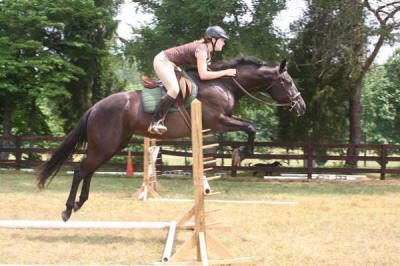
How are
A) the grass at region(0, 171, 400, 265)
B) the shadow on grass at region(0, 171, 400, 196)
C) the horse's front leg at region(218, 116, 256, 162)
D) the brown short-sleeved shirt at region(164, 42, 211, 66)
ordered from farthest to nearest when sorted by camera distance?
the shadow on grass at region(0, 171, 400, 196)
the brown short-sleeved shirt at region(164, 42, 211, 66)
the horse's front leg at region(218, 116, 256, 162)
the grass at region(0, 171, 400, 265)

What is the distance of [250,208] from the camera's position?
28.2 feet

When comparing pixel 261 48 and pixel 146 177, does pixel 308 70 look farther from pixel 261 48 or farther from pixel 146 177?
pixel 146 177

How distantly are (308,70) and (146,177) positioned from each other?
10.5 m

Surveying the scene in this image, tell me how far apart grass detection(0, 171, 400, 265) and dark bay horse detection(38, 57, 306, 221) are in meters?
0.87

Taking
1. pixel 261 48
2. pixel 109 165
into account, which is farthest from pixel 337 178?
pixel 109 165

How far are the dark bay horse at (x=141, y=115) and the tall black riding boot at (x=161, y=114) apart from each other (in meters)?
0.12

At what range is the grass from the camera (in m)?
5.27

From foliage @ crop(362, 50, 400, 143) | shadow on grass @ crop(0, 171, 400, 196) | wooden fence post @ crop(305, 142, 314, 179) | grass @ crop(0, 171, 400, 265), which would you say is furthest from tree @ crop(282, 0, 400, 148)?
foliage @ crop(362, 50, 400, 143)

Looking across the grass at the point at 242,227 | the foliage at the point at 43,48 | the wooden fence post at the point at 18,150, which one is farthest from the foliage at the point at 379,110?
the wooden fence post at the point at 18,150

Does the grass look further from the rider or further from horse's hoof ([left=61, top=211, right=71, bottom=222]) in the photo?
the rider

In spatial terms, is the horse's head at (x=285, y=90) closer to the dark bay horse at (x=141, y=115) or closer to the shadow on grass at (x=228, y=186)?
the dark bay horse at (x=141, y=115)

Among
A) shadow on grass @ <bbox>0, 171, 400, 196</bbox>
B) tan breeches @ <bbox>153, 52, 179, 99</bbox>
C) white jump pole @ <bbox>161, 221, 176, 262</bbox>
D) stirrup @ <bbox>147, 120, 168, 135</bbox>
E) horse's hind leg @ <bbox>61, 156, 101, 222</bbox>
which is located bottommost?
shadow on grass @ <bbox>0, 171, 400, 196</bbox>

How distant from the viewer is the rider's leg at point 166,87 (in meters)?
5.98

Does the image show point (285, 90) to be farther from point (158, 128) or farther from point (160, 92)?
point (158, 128)
